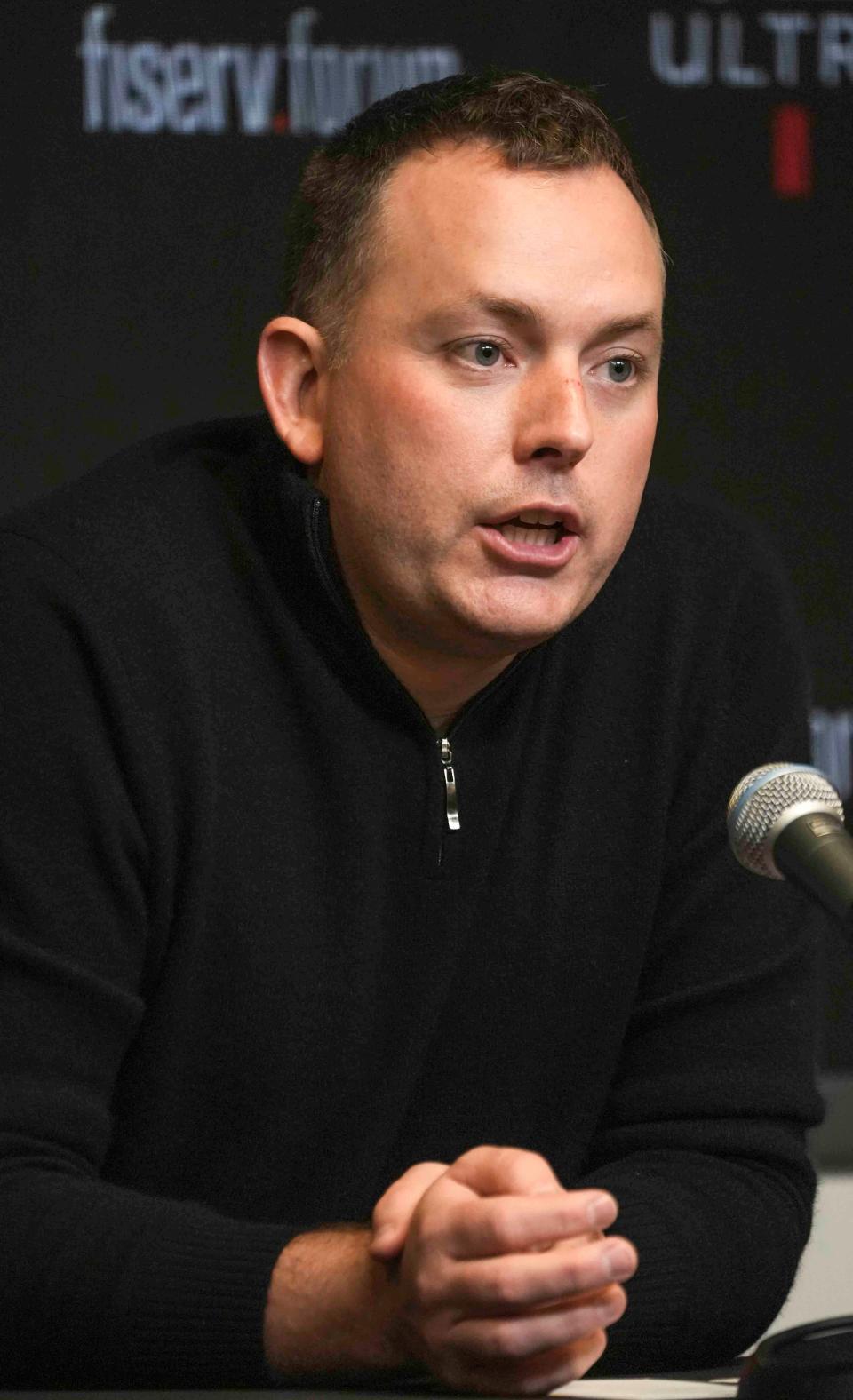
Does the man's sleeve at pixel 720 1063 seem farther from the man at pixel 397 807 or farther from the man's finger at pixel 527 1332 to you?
the man's finger at pixel 527 1332

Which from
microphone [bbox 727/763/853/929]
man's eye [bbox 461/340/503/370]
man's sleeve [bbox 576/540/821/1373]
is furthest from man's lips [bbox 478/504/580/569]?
microphone [bbox 727/763/853/929]

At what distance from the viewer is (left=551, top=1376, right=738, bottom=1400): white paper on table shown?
118cm

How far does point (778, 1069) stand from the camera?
1.65 meters

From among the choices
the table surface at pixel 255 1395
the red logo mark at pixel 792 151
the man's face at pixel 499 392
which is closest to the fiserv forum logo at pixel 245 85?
the red logo mark at pixel 792 151

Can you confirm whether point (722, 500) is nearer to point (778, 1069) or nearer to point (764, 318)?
point (764, 318)

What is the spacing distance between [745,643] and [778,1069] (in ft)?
1.25

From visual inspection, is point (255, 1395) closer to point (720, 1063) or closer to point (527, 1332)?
point (527, 1332)

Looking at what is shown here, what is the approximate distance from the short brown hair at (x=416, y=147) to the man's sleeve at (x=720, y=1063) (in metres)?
0.42

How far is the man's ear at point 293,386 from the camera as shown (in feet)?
5.54

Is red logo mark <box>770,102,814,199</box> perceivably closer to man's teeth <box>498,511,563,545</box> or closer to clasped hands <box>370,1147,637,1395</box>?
man's teeth <box>498,511,563,545</box>

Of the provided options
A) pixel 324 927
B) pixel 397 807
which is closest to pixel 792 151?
pixel 397 807

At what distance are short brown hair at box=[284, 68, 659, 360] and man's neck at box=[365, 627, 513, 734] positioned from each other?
0.24 metres

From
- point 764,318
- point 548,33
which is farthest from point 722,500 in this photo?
point 548,33

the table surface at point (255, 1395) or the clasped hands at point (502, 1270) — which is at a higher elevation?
the clasped hands at point (502, 1270)
